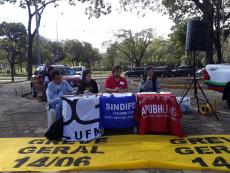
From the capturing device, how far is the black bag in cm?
957

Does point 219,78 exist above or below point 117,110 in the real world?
above

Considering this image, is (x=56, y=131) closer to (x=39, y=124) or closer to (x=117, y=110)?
(x=117, y=110)

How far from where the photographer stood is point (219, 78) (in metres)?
13.5

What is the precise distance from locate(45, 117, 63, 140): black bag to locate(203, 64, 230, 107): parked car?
19.3 feet

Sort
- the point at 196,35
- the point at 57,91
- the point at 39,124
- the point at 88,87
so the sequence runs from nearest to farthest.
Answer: the point at 57,91
the point at 88,87
the point at 39,124
the point at 196,35

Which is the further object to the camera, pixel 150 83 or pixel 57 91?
pixel 150 83

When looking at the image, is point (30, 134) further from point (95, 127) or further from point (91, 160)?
point (91, 160)

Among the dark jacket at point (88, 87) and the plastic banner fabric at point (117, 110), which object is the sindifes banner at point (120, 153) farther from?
the dark jacket at point (88, 87)

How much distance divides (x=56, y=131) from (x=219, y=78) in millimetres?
6091

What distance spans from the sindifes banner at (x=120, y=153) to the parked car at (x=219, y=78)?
13.8ft

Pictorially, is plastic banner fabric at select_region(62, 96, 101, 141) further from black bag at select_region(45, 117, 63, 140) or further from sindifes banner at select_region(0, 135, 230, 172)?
sindifes banner at select_region(0, 135, 230, 172)

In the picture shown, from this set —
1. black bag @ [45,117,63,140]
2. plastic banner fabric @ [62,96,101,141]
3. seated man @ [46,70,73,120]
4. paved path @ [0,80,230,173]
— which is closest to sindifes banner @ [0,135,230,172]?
black bag @ [45,117,63,140]

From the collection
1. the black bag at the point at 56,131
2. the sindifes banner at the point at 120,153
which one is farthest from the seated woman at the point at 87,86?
the sindifes banner at the point at 120,153

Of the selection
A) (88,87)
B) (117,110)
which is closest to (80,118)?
(117,110)
